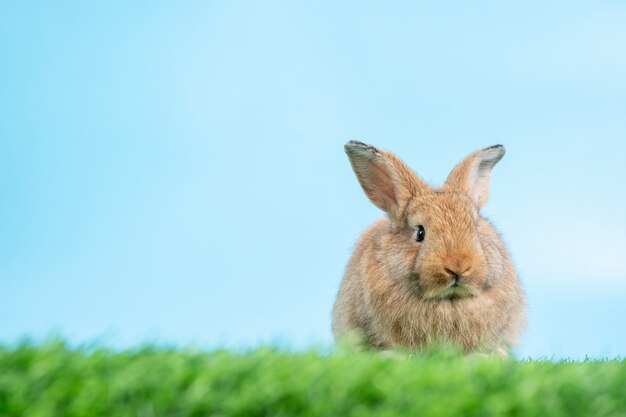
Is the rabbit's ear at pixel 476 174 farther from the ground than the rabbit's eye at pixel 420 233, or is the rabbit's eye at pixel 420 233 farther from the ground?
the rabbit's ear at pixel 476 174

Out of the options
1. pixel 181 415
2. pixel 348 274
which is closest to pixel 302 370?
pixel 181 415

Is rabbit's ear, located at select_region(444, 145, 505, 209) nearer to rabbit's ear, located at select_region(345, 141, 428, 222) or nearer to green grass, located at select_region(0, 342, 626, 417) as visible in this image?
rabbit's ear, located at select_region(345, 141, 428, 222)

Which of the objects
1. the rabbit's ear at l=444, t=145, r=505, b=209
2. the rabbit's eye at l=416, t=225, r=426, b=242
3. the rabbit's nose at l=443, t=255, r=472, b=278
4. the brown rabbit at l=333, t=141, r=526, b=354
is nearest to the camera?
the rabbit's nose at l=443, t=255, r=472, b=278

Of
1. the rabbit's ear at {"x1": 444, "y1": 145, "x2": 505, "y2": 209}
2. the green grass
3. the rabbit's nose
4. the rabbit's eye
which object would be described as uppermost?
the rabbit's ear at {"x1": 444, "y1": 145, "x2": 505, "y2": 209}

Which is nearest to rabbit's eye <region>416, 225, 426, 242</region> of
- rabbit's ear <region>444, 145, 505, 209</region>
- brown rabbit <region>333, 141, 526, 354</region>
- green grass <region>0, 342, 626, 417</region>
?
brown rabbit <region>333, 141, 526, 354</region>

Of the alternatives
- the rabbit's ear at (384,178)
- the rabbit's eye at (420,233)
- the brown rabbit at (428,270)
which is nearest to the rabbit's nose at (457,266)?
the brown rabbit at (428,270)

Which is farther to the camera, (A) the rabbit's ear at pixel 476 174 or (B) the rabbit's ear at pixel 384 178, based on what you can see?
(A) the rabbit's ear at pixel 476 174

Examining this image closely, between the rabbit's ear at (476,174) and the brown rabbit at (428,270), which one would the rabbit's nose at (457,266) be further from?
the rabbit's ear at (476,174)

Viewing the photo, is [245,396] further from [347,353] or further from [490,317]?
[490,317]
